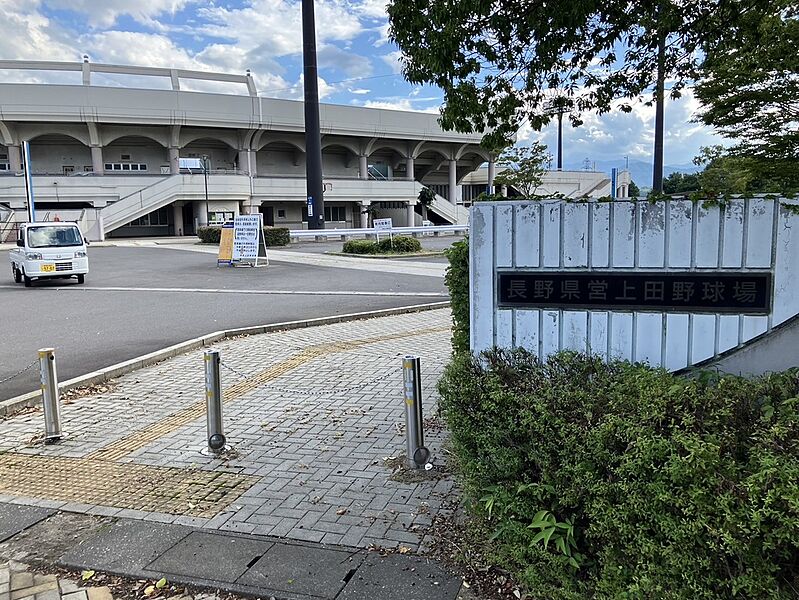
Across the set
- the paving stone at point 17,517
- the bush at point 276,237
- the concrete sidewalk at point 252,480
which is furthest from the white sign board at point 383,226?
the paving stone at point 17,517

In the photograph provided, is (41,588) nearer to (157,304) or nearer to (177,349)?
(177,349)

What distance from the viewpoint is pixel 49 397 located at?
5301 millimetres

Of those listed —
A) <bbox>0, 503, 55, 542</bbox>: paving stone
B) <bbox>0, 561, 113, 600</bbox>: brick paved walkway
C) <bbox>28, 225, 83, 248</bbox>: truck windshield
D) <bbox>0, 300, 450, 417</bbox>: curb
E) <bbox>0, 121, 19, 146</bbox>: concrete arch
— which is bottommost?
<bbox>0, 561, 113, 600</bbox>: brick paved walkway

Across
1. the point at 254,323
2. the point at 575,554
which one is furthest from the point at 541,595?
the point at 254,323

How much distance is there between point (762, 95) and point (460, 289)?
6.93m

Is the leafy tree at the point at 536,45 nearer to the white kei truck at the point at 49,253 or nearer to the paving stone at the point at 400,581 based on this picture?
the paving stone at the point at 400,581

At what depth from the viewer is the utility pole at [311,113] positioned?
109ft

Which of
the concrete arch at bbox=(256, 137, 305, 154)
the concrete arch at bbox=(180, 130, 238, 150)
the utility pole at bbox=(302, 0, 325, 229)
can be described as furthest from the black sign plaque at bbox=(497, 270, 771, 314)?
the concrete arch at bbox=(256, 137, 305, 154)

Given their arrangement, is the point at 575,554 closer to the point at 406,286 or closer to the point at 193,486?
the point at 193,486

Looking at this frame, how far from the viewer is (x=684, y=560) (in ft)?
7.22

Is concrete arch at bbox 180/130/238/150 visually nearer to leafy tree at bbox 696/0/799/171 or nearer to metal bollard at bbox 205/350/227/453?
leafy tree at bbox 696/0/799/171

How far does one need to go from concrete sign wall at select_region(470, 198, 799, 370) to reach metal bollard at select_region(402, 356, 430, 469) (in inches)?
29.7

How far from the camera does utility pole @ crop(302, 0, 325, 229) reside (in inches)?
1305

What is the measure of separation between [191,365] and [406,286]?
336 inches
